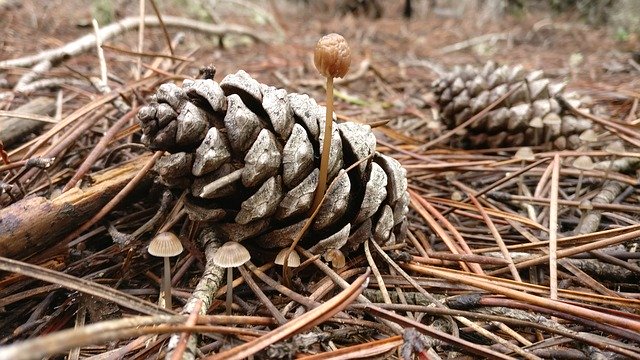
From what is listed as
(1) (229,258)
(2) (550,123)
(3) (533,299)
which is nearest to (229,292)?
(1) (229,258)

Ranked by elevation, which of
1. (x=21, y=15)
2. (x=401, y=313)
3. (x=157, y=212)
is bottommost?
(x=401, y=313)

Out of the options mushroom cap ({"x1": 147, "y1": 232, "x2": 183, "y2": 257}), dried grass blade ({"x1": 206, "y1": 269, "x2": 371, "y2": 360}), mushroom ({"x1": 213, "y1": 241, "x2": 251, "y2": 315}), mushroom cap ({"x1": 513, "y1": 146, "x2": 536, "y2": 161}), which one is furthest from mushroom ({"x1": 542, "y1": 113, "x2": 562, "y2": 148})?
mushroom cap ({"x1": 147, "y1": 232, "x2": 183, "y2": 257})

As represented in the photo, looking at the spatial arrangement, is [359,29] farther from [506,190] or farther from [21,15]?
[506,190]

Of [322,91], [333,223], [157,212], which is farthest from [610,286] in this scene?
[322,91]

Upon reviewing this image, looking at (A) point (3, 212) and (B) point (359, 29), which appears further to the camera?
(B) point (359, 29)

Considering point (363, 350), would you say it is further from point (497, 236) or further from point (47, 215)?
point (47, 215)

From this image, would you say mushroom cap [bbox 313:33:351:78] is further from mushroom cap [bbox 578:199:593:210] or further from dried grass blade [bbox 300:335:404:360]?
mushroom cap [bbox 578:199:593:210]

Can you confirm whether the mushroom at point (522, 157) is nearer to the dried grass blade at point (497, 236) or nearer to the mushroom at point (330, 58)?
the dried grass blade at point (497, 236)
